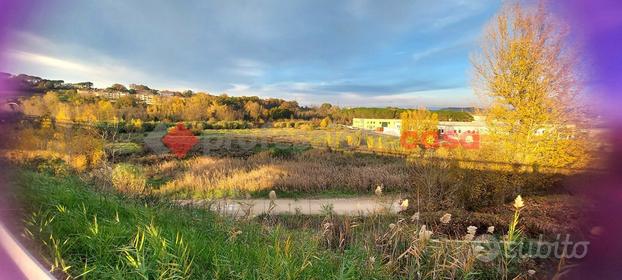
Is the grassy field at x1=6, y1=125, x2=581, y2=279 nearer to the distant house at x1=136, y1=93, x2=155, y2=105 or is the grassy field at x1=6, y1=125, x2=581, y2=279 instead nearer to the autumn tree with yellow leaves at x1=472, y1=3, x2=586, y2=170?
the autumn tree with yellow leaves at x1=472, y1=3, x2=586, y2=170

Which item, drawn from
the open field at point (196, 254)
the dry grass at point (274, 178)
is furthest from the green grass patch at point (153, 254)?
the dry grass at point (274, 178)

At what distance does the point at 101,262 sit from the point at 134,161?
25.5 ft

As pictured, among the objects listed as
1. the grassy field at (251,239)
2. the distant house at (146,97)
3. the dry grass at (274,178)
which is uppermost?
the distant house at (146,97)

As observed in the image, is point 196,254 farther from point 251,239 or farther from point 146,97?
point 146,97

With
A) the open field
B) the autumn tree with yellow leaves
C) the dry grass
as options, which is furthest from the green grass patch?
the dry grass

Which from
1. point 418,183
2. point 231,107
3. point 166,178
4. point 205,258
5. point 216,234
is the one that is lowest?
point 166,178

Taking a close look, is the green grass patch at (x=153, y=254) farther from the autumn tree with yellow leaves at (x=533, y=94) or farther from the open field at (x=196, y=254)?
the autumn tree with yellow leaves at (x=533, y=94)

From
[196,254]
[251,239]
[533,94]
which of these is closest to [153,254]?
[196,254]

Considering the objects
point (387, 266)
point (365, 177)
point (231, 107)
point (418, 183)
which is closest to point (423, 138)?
point (365, 177)

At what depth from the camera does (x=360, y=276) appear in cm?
151

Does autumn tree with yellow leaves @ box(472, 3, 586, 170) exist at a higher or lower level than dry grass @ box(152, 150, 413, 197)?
higher

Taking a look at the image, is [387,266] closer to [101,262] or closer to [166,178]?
[101,262]

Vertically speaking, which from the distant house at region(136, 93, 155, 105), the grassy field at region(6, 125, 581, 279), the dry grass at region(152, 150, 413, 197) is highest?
the distant house at region(136, 93, 155, 105)

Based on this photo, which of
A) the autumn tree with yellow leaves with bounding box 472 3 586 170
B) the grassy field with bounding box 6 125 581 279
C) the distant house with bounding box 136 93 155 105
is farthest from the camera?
the distant house with bounding box 136 93 155 105
